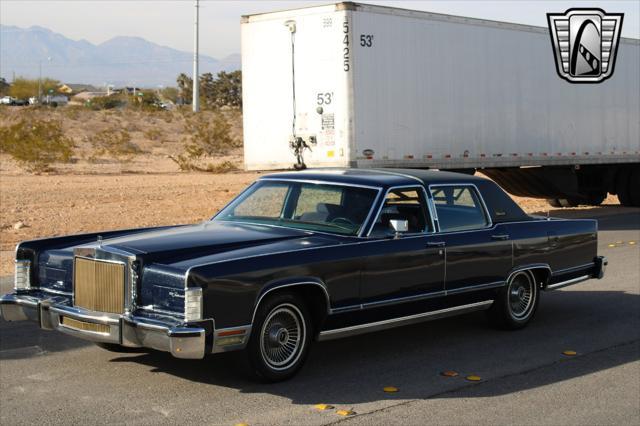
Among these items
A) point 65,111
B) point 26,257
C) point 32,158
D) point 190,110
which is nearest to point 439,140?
point 26,257

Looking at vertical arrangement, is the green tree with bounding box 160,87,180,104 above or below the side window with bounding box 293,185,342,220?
above

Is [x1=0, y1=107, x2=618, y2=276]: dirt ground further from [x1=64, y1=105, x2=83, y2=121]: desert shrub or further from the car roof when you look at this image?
[x1=64, y1=105, x2=83, y2=121]: desert shrub

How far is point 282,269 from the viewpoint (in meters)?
6.73

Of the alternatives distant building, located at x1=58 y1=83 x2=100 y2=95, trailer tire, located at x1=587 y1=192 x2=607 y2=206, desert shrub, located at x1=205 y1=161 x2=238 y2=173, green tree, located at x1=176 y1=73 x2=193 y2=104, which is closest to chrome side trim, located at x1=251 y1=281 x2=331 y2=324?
trailer tire, located at x1=587 y1=192 x2=607 y2=206

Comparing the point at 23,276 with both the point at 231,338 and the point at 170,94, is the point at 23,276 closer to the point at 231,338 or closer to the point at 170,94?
the point at 231,338

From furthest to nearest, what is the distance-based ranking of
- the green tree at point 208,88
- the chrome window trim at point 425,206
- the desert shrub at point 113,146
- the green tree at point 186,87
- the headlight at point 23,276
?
the green tree at point 186,87 → the green tree at point 208,88 → the desert shrub at point 113,146 → the chrome window trim at point 425,206 → the headlight at point 23,276

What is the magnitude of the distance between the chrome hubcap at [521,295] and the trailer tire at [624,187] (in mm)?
16323

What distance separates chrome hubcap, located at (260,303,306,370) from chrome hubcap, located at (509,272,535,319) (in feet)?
8.44

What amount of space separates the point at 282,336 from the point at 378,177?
1.90 meters

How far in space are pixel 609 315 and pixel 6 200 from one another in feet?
50.9

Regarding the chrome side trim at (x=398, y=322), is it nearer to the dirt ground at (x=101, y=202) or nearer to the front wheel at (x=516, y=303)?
the front wheel at (x=516, y=303)

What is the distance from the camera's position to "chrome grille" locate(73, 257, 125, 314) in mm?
6574

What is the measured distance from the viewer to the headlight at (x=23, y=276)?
24.1 ft

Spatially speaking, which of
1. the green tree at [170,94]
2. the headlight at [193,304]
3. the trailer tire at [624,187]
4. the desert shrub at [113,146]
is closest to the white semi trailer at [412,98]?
the trailer tire at [624,187]
